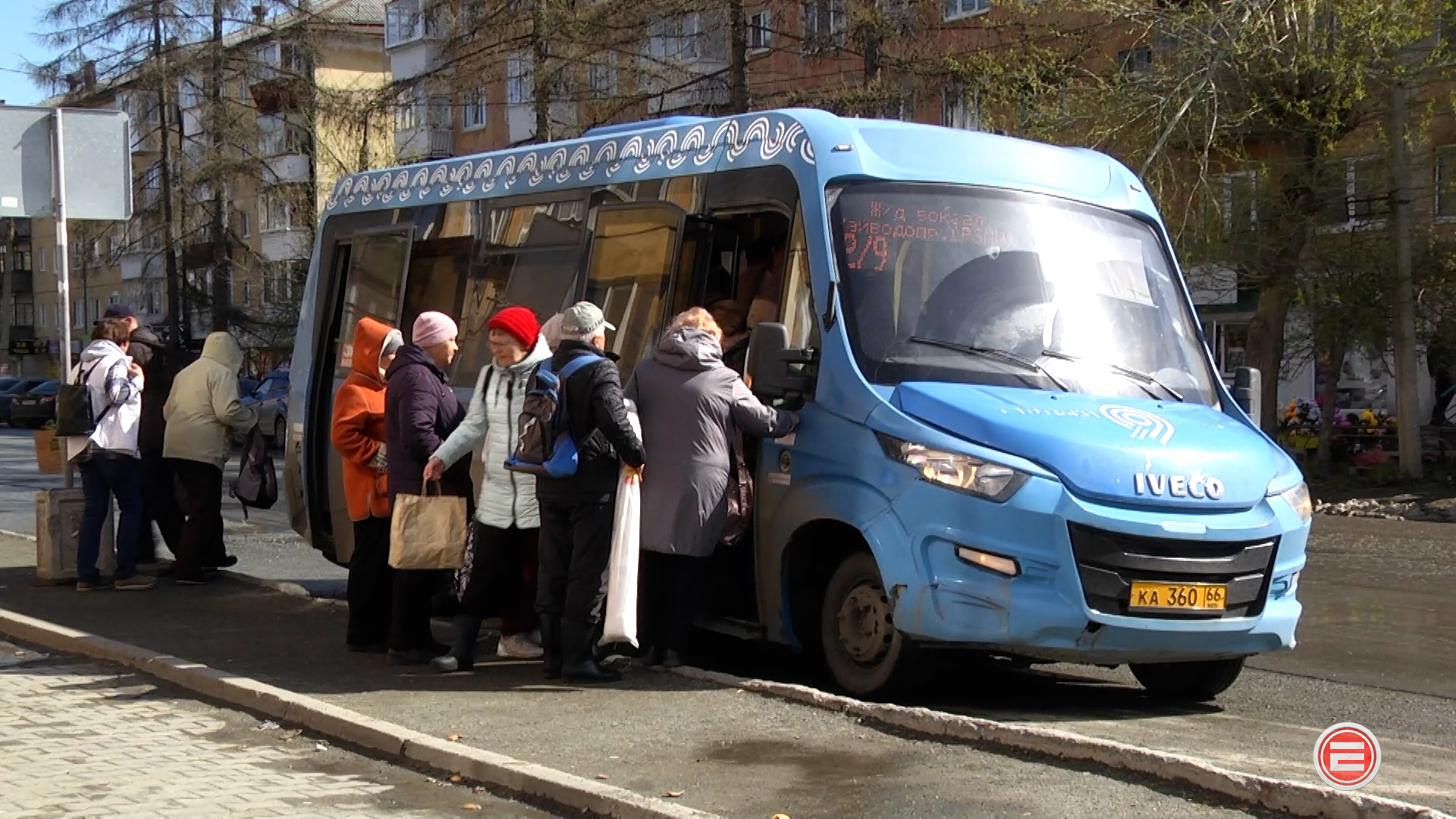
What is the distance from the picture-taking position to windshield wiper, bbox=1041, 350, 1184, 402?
829cm

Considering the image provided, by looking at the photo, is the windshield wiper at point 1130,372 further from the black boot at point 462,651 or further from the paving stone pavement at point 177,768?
the paving stone pavement at point 177,768

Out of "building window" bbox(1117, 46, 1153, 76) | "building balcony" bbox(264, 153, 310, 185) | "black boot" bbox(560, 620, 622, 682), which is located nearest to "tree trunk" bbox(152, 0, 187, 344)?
"building balcony" bbox(264, 153, 310, 185)

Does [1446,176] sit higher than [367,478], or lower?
higher

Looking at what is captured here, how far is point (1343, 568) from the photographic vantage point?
14.9m

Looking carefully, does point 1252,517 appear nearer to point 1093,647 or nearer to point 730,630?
point 1093,647

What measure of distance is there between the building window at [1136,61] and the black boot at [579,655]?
1629 cm

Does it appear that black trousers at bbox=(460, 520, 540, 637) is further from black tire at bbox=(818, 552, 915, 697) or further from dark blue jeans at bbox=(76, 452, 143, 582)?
dark blue jeans at bbox=(76, 452, 143, 582)

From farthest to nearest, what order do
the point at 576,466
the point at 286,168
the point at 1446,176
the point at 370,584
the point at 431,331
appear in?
the point at 286,168 → the point at 1446,176 → the point at 370,584 → the point at 431,331 → the point at 576,466

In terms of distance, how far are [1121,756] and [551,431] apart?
3.22m

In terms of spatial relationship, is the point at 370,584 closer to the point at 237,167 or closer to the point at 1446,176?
the point at 1446,176

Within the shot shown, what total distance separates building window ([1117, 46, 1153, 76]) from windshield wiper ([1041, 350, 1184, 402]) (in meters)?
15.2

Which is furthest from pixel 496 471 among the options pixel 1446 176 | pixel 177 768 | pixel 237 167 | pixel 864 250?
pixel 237 167

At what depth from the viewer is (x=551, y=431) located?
8.38m

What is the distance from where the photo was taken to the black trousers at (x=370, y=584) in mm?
9734
